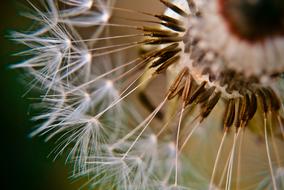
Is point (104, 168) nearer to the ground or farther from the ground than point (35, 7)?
nearer to the ground

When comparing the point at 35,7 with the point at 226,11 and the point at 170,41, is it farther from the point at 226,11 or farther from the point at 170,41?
the point at 226,11

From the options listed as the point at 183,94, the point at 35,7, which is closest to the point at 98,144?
the point at 183,94

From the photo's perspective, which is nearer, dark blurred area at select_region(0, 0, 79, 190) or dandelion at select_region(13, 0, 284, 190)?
dandelion at select_region(13, 0, 284, 190)

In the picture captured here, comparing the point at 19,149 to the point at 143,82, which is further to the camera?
the point at 19,149
